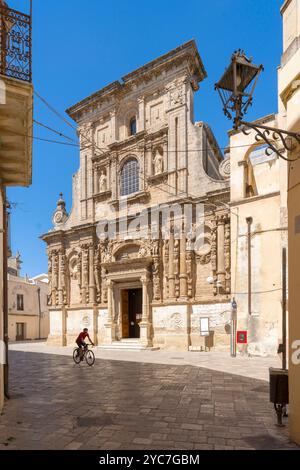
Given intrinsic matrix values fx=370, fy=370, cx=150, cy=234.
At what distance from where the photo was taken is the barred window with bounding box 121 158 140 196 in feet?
74.5

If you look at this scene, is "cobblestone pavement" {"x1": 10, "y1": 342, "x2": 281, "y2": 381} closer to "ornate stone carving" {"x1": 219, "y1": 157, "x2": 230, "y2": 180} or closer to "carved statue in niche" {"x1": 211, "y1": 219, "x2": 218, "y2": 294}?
"carved statue in niche" {"x1": 211, "y1": 219, "x2": 218, "y2": 294}

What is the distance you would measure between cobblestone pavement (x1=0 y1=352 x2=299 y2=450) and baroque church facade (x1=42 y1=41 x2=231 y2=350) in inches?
301

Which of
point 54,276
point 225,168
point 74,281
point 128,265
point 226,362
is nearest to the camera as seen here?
point 226,362

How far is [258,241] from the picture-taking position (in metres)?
16.2

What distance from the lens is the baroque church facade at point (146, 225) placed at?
18688 millimetres

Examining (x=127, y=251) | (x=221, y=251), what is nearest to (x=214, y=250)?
(x=221, y=251)

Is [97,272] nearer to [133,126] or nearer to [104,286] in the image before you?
[104,286]

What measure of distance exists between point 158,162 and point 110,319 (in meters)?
9.65

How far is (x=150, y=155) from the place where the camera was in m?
22.0

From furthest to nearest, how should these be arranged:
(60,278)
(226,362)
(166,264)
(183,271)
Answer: (60,278), (166,264), (183,271), (226,362)

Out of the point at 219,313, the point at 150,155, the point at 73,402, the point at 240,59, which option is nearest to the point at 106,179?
the point at 150,155

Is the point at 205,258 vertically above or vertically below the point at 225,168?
below
